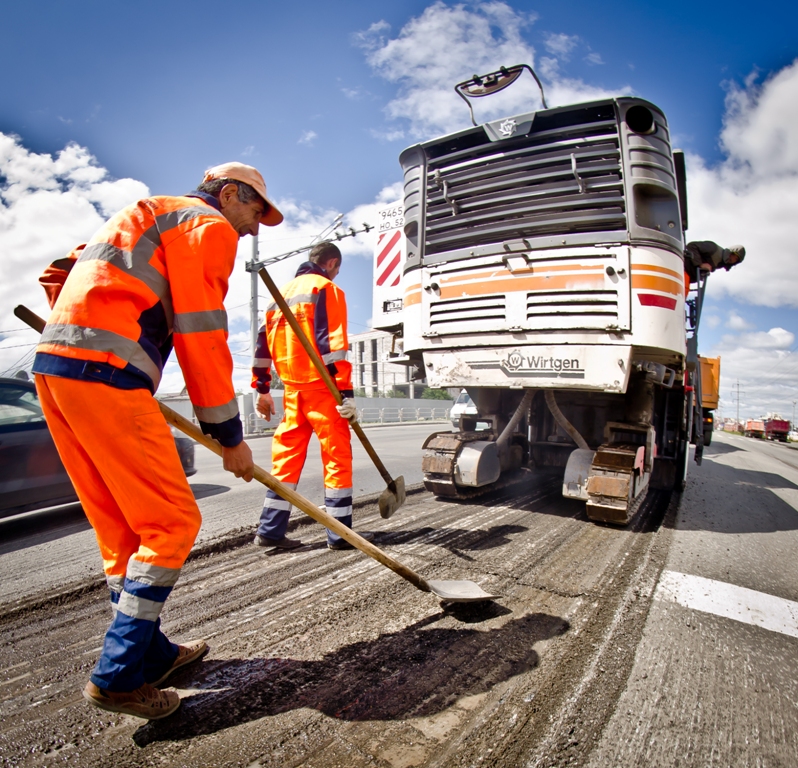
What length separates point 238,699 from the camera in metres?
1.83

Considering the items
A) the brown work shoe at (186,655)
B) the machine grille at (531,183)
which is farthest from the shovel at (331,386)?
the machine grille at (531,183)

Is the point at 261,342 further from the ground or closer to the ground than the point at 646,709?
further from the ground

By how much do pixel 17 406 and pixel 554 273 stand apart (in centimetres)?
481

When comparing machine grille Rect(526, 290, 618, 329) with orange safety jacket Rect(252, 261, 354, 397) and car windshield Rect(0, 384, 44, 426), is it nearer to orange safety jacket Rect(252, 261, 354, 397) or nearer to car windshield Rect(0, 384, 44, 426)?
orange safety jacket Rect(252, 261, 354, 397)

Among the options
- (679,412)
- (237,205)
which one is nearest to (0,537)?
(237,205)

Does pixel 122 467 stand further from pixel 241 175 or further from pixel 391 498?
pixel 391 498

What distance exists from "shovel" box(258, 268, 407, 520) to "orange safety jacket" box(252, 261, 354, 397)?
0.38 feet

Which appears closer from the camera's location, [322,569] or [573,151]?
[322,569]

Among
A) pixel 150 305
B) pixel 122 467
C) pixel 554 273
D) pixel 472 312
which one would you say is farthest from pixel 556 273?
pixel 122 467

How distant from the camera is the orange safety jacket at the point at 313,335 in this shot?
11.7 feet

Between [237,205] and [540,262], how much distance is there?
2772 millimetres

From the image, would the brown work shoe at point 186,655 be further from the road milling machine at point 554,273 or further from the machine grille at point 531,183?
the machine grille at point 531,183

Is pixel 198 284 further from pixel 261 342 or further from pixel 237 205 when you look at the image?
pixel 261 342

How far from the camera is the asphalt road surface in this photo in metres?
1.59
